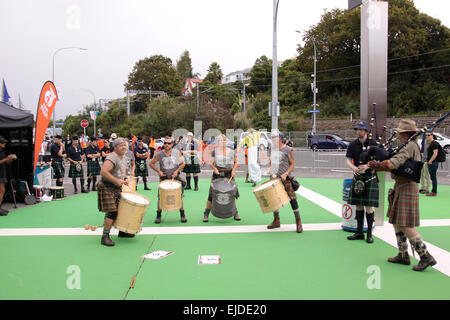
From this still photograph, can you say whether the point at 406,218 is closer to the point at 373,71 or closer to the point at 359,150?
the point at 359,150

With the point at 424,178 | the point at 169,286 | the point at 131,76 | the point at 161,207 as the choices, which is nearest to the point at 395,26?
the point at 424,178

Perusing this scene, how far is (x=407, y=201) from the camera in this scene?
5.06m

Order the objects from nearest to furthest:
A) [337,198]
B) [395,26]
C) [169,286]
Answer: [169,286] < [337,198] < [395,26]

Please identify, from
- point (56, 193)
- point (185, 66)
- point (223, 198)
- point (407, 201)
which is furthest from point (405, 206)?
point (185, 66)

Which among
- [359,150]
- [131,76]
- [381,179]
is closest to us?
[359,150]

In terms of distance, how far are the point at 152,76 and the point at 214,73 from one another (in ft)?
41.2

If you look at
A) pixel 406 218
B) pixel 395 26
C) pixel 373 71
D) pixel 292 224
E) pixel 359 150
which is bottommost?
pixel 292 224

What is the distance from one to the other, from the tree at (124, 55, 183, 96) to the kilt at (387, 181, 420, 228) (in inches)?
2929

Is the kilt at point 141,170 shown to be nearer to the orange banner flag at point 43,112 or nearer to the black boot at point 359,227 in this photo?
the orange banner flag at point 43,112

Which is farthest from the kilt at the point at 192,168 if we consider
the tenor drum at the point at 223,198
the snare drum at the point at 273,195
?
the snare drum at the point at 273,195

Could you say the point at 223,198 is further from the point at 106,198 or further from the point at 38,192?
the point at 38,192

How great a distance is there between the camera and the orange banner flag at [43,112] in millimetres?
10297
